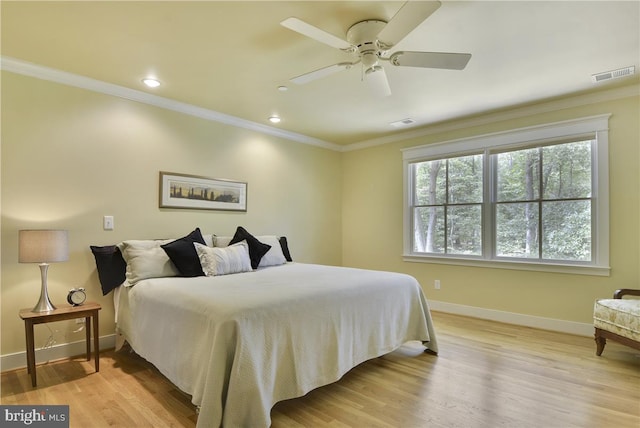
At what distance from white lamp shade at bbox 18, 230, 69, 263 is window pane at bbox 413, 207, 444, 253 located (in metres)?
4.12

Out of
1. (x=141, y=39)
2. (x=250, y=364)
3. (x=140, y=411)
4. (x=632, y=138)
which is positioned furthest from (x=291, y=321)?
(x=632, y=138)

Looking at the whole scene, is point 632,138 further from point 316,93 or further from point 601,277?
point 316,93

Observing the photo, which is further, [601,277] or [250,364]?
[601,277]

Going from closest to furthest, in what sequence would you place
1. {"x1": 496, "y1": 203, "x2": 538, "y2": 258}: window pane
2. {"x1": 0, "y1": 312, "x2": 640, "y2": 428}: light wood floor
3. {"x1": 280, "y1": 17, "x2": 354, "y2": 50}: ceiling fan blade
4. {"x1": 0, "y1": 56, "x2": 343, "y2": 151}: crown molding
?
{"x1": 280, "y1": 17, "x2": 354, "y2": 50}: ceiling fan blade
{"x1": 0, "y1": 312, "x2": 640, "y2": 428}: light wood floor
{"x1": 0, "y1": 56, "x2": 343, "y2": 151}: crown molding
{"x1": 496, "y1": 203, "x2": 538, "y2": 258}: window pane

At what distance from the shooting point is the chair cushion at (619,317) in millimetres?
2697

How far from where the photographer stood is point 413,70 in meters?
2.97

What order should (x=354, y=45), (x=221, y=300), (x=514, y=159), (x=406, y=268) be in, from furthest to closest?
(x=406, y=268) < (x=514, y=159) < (x=354, y=45) < (x=221, y=300)

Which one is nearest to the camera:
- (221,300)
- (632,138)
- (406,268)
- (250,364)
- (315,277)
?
(250,364)

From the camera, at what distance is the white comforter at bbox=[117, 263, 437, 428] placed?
179cm

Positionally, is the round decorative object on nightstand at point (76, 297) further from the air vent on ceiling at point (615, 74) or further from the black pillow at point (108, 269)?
the air vent on ceiling at point (615, 74)

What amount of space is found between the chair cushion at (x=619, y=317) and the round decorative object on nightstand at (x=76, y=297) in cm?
437

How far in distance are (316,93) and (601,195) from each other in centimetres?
306

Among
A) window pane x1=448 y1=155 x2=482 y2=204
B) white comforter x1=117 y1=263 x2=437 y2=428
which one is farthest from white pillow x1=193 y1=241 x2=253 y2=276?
window pane x1=448 y1=155 x2=482 y2=204

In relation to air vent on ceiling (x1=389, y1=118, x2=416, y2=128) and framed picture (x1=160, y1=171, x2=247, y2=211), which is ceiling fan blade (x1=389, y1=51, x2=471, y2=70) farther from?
framed picture (x1=160, y1=171, x2=247, y2=211)
